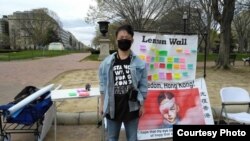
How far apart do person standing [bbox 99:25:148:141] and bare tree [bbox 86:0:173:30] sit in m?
32.4

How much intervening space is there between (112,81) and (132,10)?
3370cm

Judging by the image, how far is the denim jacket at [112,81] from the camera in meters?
3.57

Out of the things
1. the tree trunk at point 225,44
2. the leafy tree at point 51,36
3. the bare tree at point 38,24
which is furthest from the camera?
the leafy tree at point 51,36

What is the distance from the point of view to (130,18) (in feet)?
124

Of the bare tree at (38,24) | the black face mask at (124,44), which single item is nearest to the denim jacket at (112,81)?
the black face mask at (124,44)

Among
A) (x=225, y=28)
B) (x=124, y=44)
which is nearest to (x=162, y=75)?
(x=124, y=44)

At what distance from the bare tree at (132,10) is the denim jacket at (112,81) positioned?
32.4 metres

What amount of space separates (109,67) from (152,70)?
2.08 meters

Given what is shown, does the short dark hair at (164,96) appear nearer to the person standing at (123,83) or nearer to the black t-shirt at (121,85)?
the person standing at (123,83)

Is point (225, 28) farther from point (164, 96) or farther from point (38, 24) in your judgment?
point (38, 24)

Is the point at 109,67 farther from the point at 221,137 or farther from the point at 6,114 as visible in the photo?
the point at 6,114

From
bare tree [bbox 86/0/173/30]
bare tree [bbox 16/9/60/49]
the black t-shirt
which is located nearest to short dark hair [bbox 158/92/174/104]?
the black t-shirt

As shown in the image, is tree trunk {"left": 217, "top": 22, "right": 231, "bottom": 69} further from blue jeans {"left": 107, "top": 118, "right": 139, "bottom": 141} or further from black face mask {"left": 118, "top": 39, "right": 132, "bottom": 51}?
black face mask {"left": 118, "top": 39, "right": 132, "bottom": 51}

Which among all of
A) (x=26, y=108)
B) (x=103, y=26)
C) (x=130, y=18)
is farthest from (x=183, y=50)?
(x=130, y=18)
